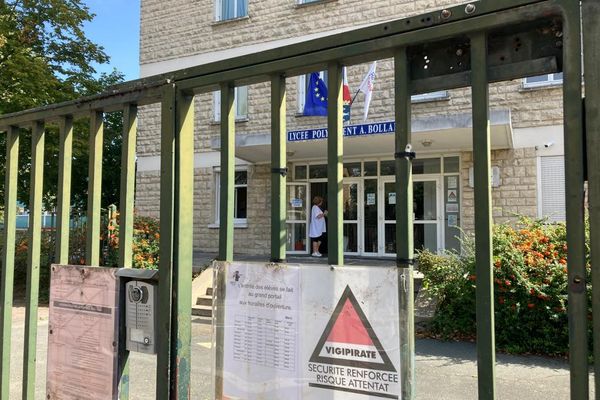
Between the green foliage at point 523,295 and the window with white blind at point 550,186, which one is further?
the window with white blind at point 550,186

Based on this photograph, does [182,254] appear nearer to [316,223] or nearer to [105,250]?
[105,250]

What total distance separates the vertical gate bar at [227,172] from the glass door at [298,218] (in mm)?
12839

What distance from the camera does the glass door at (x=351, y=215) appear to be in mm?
14023

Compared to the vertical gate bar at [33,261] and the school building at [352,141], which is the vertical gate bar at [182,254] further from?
the school building at [352,141]

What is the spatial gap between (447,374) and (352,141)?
7.81 m

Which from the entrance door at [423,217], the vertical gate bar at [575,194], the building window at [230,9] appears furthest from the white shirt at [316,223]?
the vertical gate bar at [575,194]

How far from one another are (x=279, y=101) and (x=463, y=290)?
18.7ft

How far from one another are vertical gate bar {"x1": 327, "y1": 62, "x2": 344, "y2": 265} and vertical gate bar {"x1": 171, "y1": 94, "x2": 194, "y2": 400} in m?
0.59

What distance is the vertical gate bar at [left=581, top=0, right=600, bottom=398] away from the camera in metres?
1.11

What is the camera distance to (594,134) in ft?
3.65

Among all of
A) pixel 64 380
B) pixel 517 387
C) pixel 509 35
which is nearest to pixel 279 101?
pixel 509 35

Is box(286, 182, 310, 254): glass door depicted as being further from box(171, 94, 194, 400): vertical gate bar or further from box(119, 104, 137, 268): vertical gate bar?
box(171, 94, 194, 400): vertical gate bar

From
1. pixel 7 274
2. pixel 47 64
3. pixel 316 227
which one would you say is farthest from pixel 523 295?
pixel 47 64

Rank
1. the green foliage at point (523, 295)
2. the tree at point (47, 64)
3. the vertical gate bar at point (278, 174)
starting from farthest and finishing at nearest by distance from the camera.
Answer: the tree at point (47, 64), the green foliage at point (523, 295), the vertical gate bar at point (278, 174)
